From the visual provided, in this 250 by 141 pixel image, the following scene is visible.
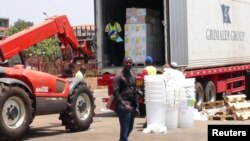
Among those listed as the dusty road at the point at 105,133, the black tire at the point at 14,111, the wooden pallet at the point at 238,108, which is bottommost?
the dusty road at the point at 105,133

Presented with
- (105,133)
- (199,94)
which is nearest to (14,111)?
(105,133)

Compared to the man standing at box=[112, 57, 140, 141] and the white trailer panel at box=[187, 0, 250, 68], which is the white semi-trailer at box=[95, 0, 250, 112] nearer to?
the white trailer panel at box=[187, 0, 250, 68]

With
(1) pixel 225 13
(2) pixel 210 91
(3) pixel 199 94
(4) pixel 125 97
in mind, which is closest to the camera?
(4) pixel 125 97

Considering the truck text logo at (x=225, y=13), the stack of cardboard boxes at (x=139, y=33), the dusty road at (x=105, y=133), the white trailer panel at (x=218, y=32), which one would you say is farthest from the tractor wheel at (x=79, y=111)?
the truck text logo at (x=225, y=13)

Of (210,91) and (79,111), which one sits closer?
(79,111)

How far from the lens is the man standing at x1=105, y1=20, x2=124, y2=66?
1827cm

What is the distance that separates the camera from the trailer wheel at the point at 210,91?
20062 mm

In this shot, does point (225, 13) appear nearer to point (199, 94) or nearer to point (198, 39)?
point (198, 39)

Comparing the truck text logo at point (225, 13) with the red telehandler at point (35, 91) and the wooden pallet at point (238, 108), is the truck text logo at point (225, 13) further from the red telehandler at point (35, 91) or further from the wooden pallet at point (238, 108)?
the red telehandler at point (35, 91)

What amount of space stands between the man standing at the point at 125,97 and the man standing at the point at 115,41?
Answer: 321 inches

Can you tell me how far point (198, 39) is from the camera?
18906 millimetres

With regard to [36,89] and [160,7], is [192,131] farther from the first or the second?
[160,7]

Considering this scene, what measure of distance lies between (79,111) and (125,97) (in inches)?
144

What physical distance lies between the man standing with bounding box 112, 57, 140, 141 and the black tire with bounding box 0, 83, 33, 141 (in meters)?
2.55
